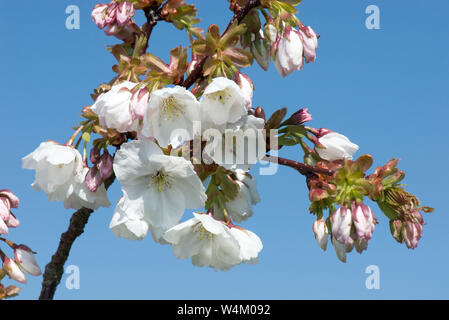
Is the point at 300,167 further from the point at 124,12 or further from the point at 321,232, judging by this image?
the point at 124,12

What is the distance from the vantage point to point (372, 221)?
1513mm

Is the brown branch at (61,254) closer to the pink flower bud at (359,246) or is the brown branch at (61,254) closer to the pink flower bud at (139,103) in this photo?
the pink flower bud at (139,103)

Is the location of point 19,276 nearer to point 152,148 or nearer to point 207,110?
point 152,148

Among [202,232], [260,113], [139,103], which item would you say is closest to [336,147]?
[260,113]

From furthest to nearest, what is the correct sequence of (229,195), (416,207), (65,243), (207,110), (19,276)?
(65,243) < (19,276) < (229,195) < (416,207) < (207,110)

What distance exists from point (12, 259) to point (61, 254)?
0.23m

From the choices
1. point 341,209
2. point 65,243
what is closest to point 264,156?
point 341,209

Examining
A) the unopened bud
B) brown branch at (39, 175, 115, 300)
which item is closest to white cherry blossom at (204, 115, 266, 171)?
the unopened bud

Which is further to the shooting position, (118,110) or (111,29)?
(111,29)

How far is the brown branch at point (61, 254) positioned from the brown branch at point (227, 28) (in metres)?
0.72

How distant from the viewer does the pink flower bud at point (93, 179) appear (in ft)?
5.38

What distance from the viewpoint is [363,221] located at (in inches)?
59.2

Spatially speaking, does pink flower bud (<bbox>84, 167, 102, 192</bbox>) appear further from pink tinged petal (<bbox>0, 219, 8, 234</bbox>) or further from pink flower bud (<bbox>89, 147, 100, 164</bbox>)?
pink tinged petal (<bbox>0, 219, 8, 234</bbox>)

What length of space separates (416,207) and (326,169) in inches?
11.0
